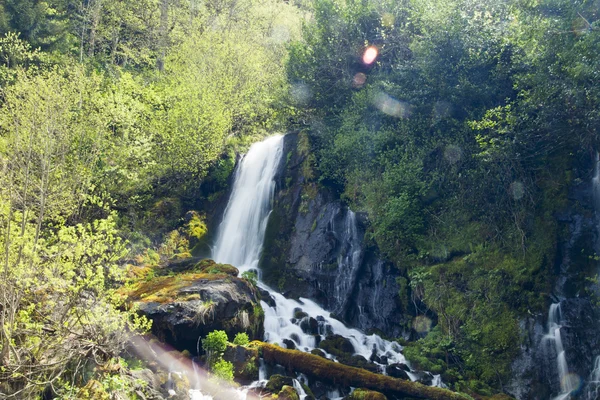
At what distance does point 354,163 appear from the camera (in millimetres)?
22281

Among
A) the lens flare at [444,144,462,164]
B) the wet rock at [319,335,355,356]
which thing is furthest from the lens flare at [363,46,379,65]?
the wet rock at [319,335,355,356]

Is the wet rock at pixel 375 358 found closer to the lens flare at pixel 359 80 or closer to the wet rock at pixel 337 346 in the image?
the wet rock at pixel 337 346

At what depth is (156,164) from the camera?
78.1 ft

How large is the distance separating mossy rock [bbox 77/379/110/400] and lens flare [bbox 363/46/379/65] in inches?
786

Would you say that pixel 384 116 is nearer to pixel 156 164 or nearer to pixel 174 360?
pixel 156 164

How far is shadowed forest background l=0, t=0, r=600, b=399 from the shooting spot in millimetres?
10664

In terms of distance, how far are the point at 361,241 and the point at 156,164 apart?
431 inches

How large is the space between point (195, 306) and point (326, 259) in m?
7.58

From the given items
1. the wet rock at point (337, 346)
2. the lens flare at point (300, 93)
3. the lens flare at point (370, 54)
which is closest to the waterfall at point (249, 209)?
the lens flare at point (300, 93)

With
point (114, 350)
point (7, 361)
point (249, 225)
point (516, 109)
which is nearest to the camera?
point (7, 361)

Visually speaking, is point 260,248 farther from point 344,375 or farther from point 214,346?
point 344,375

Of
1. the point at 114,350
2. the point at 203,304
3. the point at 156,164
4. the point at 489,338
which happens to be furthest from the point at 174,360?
the point at 156,164

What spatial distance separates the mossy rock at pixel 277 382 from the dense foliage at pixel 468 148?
4572 millimetres

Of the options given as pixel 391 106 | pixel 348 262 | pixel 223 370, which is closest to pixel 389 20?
pixel 391 106
